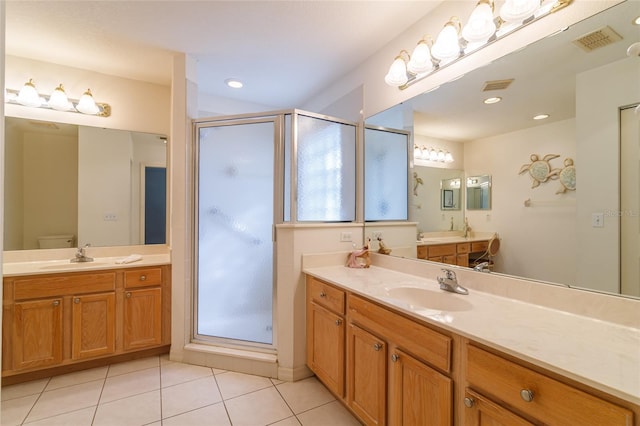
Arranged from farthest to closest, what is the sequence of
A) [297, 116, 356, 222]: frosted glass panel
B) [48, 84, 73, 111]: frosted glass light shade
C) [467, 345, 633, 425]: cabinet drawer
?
[48, 84, 73, 111]: frosted glass light shade → [297, 116, 356, 222]: frosted glass panel → [467, 345, 633, 425]: cabinet drawer

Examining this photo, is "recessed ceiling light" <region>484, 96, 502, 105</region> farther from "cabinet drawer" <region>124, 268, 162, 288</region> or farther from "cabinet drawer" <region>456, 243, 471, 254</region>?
"cabinet drawer" <region>124, 268, 162, 288</region>

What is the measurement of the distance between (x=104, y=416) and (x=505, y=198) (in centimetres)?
274

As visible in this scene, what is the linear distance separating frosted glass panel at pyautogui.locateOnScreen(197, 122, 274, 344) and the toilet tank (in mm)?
1237

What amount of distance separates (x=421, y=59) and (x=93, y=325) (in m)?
3.17

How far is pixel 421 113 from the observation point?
190 cm

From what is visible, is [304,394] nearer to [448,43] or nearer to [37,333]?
[37,333]

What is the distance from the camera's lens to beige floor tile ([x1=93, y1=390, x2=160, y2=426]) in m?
1.69

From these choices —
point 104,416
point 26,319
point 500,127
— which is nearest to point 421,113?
point 500,127

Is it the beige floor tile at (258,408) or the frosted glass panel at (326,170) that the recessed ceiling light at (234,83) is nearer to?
the frosted glass panel at (326,170)

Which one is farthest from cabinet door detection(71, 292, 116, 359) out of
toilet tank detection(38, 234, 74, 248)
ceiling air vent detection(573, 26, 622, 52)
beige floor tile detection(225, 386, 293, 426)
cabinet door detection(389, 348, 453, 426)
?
ceiling air vent detection(573, 26, 622, 52)

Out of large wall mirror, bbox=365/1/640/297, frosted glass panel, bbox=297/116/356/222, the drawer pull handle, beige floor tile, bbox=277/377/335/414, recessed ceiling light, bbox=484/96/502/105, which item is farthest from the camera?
frosted glass panel, bbox=297/116/356/222

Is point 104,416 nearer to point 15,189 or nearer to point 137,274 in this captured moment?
point 137,274

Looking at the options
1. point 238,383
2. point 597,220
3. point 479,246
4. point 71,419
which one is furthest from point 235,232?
point 597,220

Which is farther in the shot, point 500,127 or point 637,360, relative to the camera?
point 500,127
